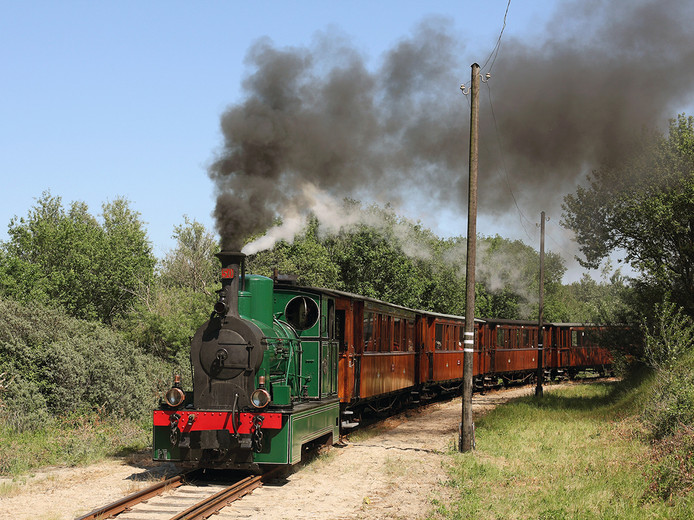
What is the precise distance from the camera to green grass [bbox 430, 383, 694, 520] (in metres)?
7.99

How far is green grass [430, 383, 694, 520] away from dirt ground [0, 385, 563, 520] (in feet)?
1.59

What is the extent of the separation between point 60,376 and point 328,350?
30.7 feet

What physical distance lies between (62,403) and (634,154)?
1767 centimetres

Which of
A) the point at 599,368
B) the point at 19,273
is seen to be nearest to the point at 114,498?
the point at 19,273

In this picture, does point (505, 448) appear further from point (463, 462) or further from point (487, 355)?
point (487, 355)

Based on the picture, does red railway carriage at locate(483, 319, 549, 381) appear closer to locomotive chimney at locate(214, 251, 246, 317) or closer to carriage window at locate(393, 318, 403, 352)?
carriage window at locate(393, 318, 403, 352)

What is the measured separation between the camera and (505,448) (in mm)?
→ 12781

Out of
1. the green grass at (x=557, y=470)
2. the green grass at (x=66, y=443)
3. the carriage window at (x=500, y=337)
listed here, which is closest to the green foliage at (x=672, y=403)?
the green grass at (x=557, y=470)

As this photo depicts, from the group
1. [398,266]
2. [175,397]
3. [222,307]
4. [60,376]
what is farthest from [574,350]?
[175,397]

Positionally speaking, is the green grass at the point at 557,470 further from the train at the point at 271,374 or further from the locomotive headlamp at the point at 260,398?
the locomotive headlamp at the point at 260,398

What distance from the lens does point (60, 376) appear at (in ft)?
57.7

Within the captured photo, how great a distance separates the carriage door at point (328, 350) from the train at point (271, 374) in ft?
0.06

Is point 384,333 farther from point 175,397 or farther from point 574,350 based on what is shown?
point 574,350

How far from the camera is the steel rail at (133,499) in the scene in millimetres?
7079
